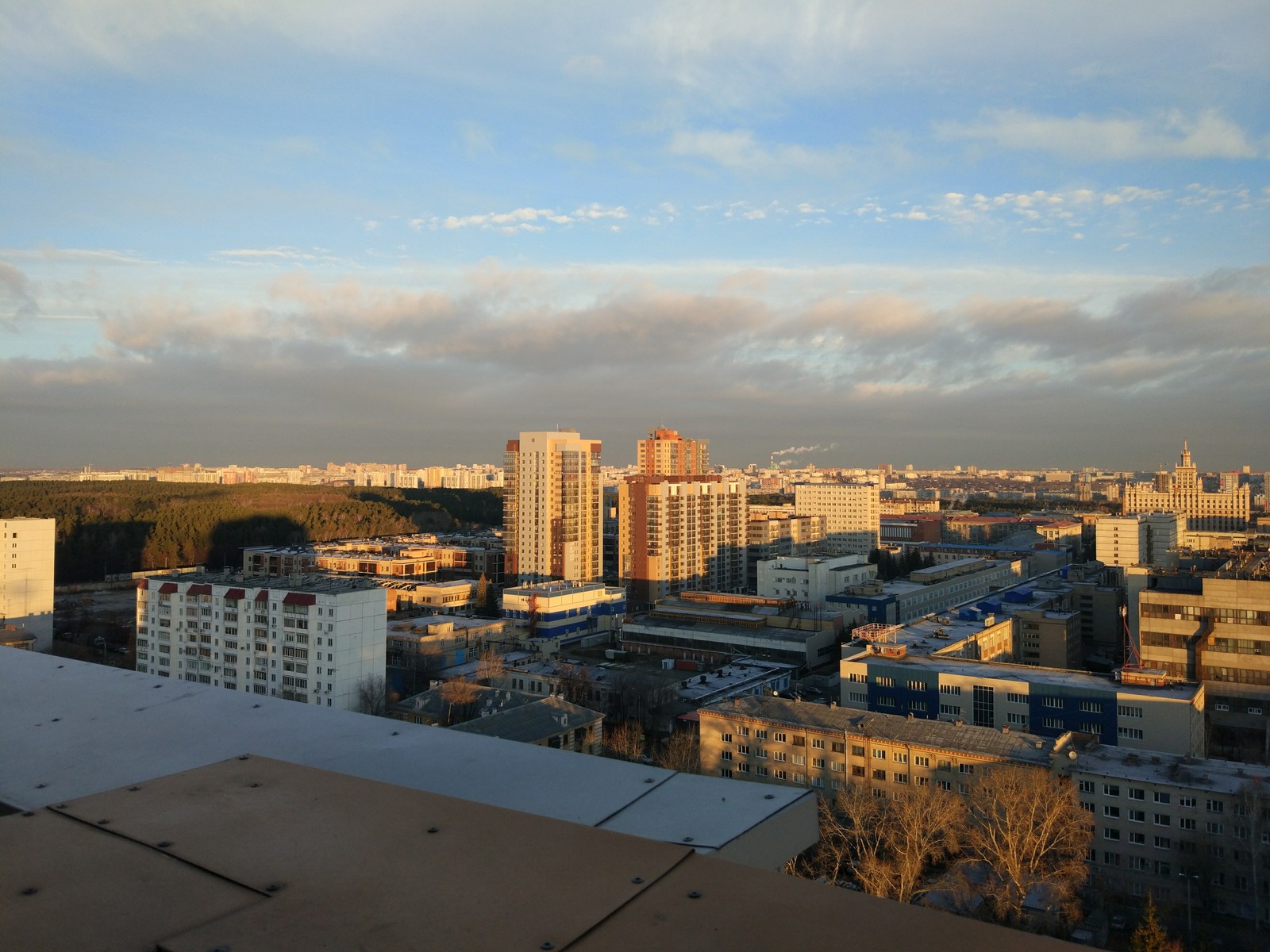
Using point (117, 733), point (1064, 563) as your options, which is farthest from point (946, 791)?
point (1064, 563)

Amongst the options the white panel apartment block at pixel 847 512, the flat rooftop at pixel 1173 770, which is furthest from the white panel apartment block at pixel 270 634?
the white panel apartment block at pixel 847 512

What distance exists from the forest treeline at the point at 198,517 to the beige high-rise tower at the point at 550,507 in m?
7.83

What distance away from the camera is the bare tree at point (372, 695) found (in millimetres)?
7539

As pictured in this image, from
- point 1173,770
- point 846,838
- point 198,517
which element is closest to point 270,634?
point 846,838

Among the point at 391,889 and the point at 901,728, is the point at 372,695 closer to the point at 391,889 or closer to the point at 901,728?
the point at 901,728

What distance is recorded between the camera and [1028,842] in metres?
4.42

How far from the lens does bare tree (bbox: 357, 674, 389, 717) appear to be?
297 inches

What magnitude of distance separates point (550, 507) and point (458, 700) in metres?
8.12

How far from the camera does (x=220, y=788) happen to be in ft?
2.18

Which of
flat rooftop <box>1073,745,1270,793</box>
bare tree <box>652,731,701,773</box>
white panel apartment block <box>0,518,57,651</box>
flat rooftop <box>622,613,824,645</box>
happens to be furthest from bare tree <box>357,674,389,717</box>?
flat rooftop <box>1073,745,1270,793</box>

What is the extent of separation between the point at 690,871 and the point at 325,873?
A: 0.22 m

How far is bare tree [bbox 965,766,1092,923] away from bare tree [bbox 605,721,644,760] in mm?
2564

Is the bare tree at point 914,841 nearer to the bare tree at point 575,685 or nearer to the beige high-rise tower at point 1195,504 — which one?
the bare tree at point 575,685

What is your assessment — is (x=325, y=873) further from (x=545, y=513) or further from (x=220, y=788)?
(x=545, y=513)
